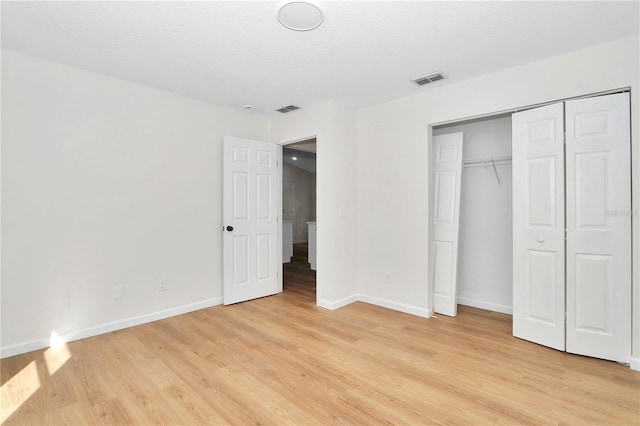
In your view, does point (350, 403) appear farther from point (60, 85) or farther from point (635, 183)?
point (60, 85)

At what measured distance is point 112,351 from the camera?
8.90ft

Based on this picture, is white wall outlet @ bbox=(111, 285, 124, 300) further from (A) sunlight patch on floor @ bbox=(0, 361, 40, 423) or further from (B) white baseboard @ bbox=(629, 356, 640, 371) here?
(B) white baseboard @ bbox=(629, 356, 640, 371)

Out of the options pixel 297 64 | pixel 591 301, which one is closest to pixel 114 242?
pixel 297 64

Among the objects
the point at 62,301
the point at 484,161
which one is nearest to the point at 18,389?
the point at 62,301

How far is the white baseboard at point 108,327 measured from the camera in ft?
8.73

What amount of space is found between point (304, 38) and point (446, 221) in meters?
2.56

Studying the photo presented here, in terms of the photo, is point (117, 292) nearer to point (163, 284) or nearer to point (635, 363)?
point (163, 284)

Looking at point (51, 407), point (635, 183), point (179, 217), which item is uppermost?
point (635, 183)

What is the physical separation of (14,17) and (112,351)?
2612 mm

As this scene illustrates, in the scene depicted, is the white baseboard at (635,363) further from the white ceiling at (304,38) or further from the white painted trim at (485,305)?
the white ceiling at (304,38)

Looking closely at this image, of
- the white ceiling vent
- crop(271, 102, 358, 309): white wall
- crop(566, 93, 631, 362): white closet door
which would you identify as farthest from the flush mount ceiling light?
crop(566, 93, 631, 362): white closet door

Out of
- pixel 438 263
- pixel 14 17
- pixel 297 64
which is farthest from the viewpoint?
pixel 438 263

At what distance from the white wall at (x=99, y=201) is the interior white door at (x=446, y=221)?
2702mm

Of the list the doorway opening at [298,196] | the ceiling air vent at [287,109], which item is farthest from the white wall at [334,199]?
the doorway opening at [298,196]
